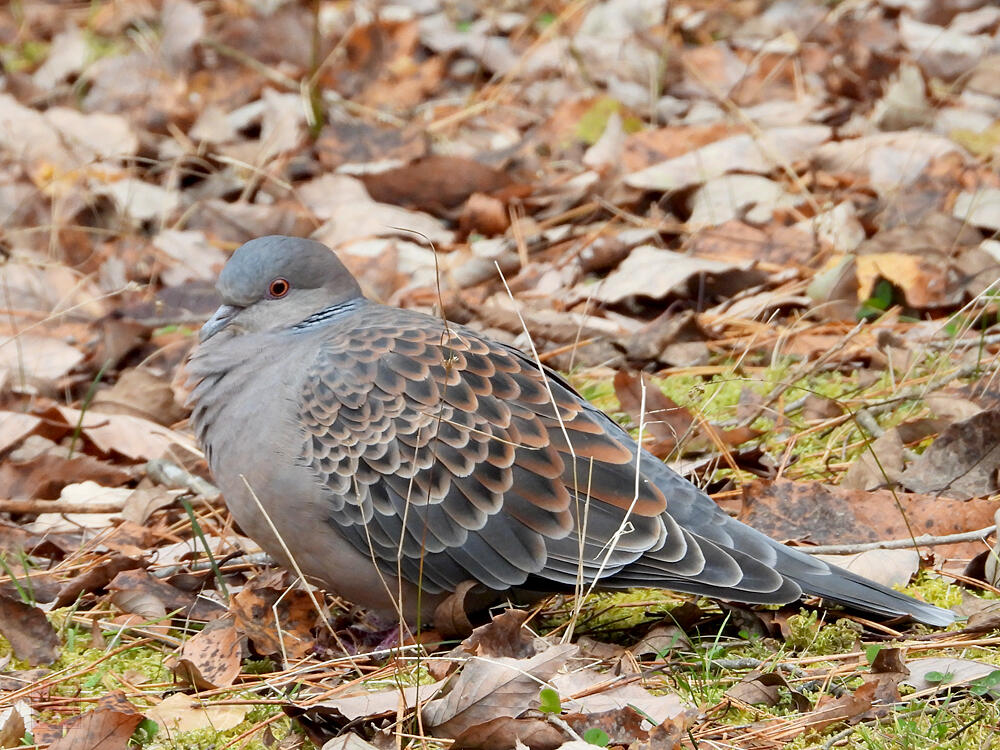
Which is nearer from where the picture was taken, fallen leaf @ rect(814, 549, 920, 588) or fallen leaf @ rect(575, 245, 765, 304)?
fallen leaf @ rect(814, 549, 920, 588)

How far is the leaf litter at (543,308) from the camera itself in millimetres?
2814

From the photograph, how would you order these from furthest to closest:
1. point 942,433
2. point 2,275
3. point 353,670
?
point 2,275
point 942,433
point 353,670

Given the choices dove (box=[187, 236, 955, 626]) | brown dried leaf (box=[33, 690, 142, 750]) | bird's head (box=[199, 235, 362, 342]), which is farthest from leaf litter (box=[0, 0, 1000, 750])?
bird's head (box=[199, 235, 362, 342])

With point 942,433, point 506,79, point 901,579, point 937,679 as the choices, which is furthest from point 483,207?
point 937,679

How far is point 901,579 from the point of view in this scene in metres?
3.23

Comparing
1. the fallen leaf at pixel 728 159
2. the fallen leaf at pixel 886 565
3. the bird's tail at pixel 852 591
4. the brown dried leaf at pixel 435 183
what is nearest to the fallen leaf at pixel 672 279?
the fallen leaf at pixel 728 159

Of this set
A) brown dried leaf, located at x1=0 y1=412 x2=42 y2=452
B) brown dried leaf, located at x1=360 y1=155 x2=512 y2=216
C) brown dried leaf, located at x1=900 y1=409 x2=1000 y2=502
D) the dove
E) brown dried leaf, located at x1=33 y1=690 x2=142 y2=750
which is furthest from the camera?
brown dried leaf, located at x1=360 y1=155 x2=512 y2=216

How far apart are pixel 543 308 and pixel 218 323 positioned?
163 cm

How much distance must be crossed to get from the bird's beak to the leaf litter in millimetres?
563

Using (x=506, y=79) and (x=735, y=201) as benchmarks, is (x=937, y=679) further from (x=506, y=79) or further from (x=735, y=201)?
(x=506, y=79)

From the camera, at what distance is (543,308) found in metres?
5.12

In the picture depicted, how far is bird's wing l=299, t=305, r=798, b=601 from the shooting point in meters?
3.19

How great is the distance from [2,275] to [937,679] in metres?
4.29

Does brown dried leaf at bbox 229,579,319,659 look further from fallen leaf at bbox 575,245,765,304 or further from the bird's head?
fallen leaf at bbox 575,245,765,304
